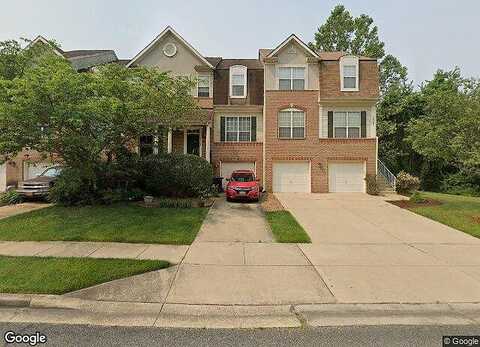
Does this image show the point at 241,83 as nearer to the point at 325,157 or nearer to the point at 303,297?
the point at 325,157

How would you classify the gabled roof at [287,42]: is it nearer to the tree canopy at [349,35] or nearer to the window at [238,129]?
the window at [238,129]

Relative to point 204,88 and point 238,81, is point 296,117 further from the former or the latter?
point 204,88

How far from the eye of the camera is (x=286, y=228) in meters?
9.39

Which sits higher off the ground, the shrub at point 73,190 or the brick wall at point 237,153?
the brick wall at point 237,153

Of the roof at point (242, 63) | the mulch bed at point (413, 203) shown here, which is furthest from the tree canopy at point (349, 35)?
the mulch bed at point (413, 203)

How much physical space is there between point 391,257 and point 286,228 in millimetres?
3290

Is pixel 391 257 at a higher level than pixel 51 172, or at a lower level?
lower

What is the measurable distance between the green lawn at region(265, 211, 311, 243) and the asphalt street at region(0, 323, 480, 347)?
4.25 m

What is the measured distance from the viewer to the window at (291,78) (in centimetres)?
1992

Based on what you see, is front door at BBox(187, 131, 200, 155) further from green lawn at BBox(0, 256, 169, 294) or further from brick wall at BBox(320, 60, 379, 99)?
green lawn at BBox(0, 256, 169, 294)

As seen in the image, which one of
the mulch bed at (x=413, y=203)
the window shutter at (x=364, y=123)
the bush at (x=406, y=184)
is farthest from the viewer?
the window shutter at (x=364, y=123)

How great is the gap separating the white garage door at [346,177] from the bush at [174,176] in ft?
29.8

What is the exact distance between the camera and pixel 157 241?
7.96 metres

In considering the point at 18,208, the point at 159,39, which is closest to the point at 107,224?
the point at 18,208
